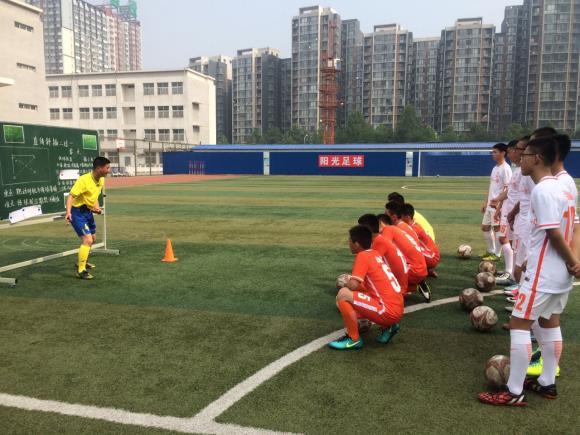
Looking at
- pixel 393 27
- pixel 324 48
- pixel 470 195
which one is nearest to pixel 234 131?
pixel 324 48

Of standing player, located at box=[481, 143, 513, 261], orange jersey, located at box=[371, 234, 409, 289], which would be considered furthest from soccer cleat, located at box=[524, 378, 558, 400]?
standing player, located at box=[481, 143, 513, 261]

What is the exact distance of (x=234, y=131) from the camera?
145 m

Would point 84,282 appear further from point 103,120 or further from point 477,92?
point 477,92

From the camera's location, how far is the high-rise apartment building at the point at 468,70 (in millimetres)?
110562

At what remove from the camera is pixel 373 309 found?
5.04 meters

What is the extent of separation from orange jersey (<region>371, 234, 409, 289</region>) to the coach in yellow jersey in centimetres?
518

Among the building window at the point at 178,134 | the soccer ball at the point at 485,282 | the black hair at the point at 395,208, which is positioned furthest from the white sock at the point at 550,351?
the building window at the point at 178,134

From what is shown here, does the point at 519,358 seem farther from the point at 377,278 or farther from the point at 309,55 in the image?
the point at 309,55

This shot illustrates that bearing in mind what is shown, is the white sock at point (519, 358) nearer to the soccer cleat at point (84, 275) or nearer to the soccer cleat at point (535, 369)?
the soccer cleat at point (535, 369)

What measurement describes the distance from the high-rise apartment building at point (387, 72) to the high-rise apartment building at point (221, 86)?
1968 inches

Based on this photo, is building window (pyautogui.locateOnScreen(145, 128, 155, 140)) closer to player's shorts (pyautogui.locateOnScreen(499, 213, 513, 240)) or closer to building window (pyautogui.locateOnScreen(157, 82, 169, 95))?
building window (pyautogui.locateOnScreen(157, 82, 169, 95))

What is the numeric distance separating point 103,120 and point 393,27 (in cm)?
8002

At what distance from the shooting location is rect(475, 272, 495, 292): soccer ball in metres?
7.40

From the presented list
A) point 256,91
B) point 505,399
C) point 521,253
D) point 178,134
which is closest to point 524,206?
point 521,253
